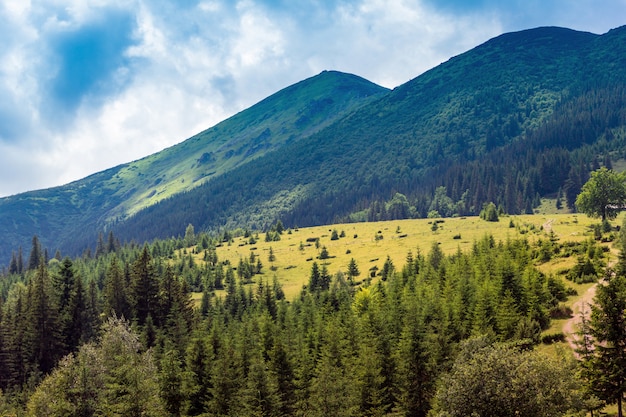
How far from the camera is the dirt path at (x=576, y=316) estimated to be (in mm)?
61781

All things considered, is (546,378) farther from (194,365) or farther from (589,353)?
(194,365)

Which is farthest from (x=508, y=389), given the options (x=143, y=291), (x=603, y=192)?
(x=143, y=291)

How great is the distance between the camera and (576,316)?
227 feet

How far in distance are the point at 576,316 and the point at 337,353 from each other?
34.1 metres

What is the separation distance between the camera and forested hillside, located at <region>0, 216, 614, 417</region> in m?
45.5

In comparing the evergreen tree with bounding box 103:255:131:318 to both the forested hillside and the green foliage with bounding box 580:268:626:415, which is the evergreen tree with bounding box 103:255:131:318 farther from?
the green foliage with bounding box 580:268:626:415

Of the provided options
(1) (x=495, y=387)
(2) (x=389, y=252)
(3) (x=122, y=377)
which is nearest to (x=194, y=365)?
(3) (x=122, y=377)

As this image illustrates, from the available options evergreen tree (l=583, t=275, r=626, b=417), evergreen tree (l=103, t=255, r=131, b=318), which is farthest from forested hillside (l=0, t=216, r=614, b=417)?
evergreen tree (l=583, t=275, r=626, b=417)

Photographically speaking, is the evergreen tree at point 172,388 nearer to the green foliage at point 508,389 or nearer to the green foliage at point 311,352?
the green foliage at point 311,352

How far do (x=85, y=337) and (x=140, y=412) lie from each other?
82274 mm

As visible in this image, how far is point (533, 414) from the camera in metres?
37.6

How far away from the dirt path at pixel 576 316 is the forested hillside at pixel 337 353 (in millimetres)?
2359

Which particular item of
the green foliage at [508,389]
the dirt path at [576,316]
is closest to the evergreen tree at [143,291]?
the dirt path at [576,316]

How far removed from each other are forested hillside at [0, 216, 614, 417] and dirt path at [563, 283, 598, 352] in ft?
7.74
